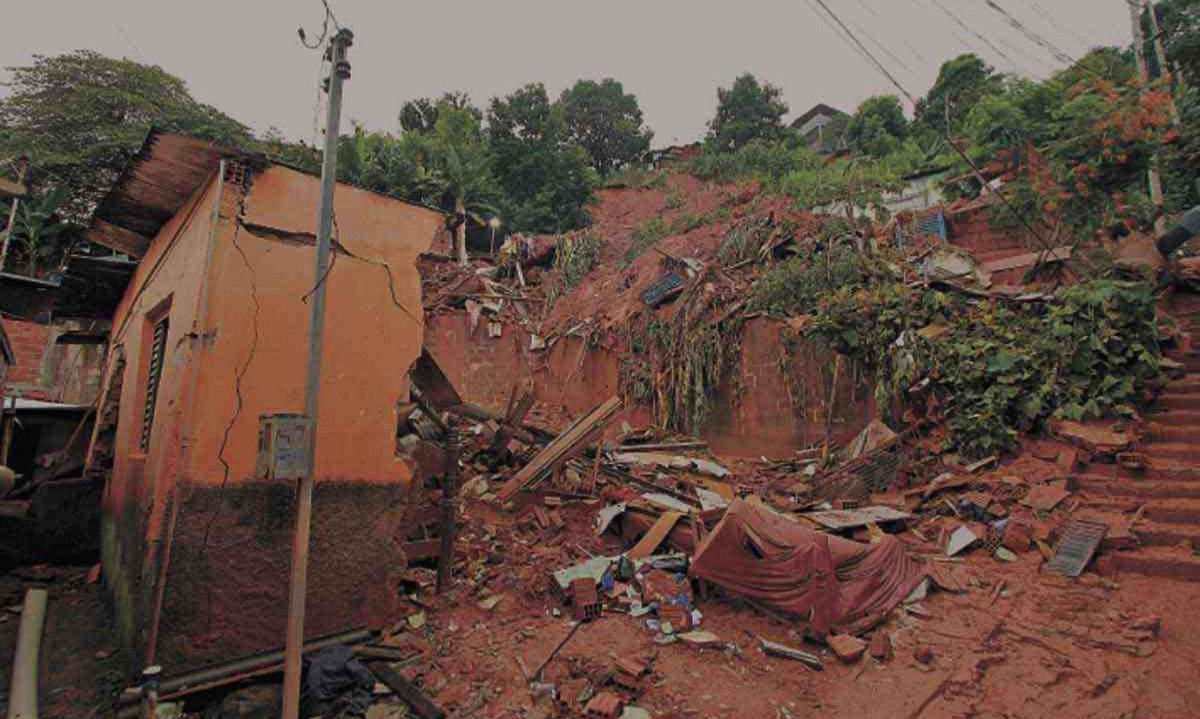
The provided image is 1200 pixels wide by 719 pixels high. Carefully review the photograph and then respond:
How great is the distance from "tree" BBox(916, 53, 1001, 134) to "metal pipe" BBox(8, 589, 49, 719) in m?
29.1

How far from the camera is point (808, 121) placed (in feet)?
120

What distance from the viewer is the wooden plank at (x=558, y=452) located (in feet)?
20.9

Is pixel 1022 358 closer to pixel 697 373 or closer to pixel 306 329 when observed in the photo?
pixel 697 373

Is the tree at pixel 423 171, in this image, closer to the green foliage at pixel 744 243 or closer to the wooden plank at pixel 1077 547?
the green foliage at pixel 744 243

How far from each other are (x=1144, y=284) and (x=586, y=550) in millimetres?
8067

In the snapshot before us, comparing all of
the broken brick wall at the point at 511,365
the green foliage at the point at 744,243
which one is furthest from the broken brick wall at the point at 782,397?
the broken brick wall at the point at 511,365

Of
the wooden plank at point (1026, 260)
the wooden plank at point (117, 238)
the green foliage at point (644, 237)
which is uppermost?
the green foliage at point (644, 237)

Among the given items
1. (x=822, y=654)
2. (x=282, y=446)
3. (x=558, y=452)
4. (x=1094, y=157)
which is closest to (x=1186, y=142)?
(x=1094, y=157)

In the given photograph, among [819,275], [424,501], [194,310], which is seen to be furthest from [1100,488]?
[194,310]

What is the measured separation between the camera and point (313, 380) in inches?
136

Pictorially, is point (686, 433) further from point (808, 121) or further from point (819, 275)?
point (808, 121)

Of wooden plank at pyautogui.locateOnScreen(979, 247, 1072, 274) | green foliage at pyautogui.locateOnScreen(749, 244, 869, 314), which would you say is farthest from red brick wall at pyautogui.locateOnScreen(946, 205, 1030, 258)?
green foliage at pyautogui.locateOnScreen(749, 244, 869, 314)

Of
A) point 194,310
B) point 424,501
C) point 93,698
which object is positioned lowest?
point 93,698

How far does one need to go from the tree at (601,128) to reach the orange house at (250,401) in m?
28.8
